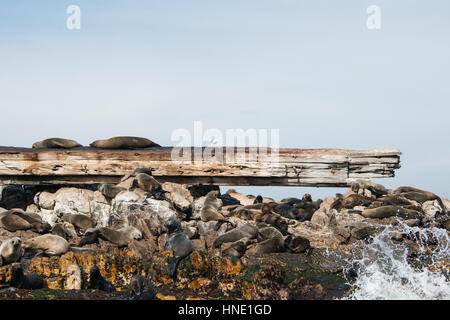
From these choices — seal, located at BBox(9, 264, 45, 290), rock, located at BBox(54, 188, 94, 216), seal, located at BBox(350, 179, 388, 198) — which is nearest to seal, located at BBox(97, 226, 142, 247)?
seal, located at BBox(9, 264, 45, 290)

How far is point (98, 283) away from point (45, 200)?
761 centimetres

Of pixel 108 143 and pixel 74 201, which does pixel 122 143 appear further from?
pixel 74 201

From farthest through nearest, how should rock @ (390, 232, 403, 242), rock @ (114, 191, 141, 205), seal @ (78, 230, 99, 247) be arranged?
1. rock @ (114, 191, 141, 205)
2. rock @ (390, 232, 403, 242)
3. seal @ (78, 230, 99, 247)

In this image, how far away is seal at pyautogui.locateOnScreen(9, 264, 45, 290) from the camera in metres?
8.13

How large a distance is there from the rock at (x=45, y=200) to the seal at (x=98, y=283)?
730 cm

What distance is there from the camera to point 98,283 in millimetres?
8086

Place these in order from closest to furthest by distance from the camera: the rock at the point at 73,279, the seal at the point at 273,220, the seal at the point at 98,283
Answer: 1. the seal at the point at 98,283
2. the rock at the point at 73,279
3. the seal at the point at 273,220

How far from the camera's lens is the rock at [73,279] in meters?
8.28

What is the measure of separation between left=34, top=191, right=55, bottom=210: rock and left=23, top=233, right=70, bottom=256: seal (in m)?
4.36

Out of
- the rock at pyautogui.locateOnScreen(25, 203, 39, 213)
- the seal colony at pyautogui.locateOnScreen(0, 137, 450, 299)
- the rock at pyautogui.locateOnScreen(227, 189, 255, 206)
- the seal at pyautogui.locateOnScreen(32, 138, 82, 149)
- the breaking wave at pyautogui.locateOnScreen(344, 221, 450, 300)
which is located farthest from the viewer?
the rock at pyautogui.locateOnScreen(227, 189, 255, 206)

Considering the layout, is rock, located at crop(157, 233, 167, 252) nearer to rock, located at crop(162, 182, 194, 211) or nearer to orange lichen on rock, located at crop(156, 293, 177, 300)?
rock, located at crop(162, 182, 194, 211)

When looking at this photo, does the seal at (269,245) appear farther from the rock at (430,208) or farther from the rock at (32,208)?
the rock at (32,208)

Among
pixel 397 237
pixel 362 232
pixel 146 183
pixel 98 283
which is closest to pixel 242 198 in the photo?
pixel 146 183

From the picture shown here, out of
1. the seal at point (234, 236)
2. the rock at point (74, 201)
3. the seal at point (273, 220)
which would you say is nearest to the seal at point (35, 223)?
the rock at point (74, 201)
